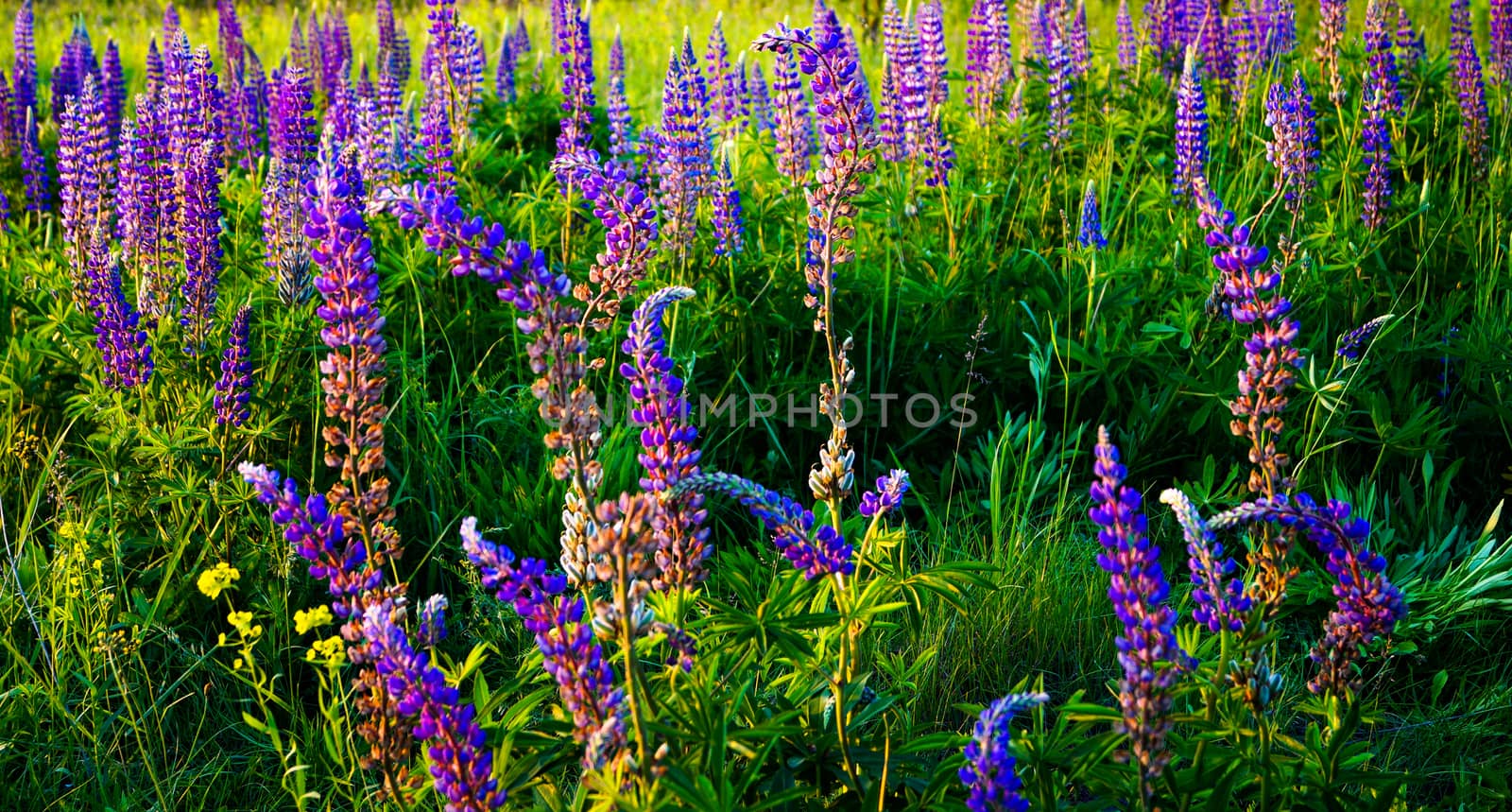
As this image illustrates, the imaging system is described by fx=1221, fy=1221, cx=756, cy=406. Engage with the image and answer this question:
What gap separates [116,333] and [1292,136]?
3508 mm

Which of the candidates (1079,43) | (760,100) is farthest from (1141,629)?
(760,100)

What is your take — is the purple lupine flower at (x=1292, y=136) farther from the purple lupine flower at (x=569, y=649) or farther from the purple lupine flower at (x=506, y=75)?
the purple lupine flower at (x=506, y=75)

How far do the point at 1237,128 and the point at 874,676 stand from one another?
362cm

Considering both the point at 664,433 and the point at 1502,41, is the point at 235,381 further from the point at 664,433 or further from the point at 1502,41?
the point at 1502,41

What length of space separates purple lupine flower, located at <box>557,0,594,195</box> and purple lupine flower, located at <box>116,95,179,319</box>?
1.27 meters

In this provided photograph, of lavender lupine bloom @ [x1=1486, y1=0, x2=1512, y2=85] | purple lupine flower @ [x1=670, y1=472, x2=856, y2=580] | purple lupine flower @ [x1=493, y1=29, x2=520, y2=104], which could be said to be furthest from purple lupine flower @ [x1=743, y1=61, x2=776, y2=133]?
purple lupine flower @ [x1=670, y1=472, x2=856, y2=580]

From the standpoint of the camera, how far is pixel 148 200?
3.57 metres

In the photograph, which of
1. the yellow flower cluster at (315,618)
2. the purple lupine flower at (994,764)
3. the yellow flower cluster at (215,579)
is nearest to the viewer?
the purple lupine flower at (994,764)

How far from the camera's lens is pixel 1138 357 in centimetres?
342

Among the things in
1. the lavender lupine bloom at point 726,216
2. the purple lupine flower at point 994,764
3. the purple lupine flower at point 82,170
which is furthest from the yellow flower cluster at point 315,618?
the purple lupine flower at point 82,170

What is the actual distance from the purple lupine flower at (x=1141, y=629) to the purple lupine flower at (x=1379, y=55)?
366 cm

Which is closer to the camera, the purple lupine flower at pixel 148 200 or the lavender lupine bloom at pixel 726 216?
the purple lupine flower at pixel 148 200

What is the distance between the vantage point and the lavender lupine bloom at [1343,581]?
66.7 inches

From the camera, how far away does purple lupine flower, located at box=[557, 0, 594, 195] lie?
4.41 meters
